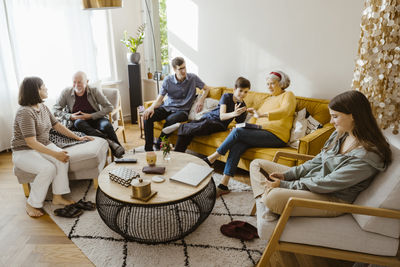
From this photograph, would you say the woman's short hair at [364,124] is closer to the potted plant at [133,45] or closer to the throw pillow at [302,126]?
the throw pillow at [302,126]

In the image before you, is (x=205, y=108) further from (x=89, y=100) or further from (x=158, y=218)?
(x=158, y=218)

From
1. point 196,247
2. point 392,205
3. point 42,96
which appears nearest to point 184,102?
point 42,96

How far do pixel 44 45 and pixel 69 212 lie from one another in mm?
2448

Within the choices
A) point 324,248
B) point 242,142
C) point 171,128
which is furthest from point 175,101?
point 324,248

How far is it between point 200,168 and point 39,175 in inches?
52.3

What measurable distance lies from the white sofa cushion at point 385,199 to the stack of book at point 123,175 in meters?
1.45

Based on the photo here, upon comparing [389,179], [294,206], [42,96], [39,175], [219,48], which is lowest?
[39,175]

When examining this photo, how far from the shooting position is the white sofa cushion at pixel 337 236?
1452 mm

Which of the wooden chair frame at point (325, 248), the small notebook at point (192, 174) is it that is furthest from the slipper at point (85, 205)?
the wooden chair frame at point (325, 248)

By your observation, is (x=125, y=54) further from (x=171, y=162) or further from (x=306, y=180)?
(x=306, y=180)

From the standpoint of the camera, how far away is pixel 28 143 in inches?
90.7

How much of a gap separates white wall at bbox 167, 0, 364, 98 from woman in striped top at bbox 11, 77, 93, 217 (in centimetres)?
223

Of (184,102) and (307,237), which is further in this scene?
(184,102)

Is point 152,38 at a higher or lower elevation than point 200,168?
higher
